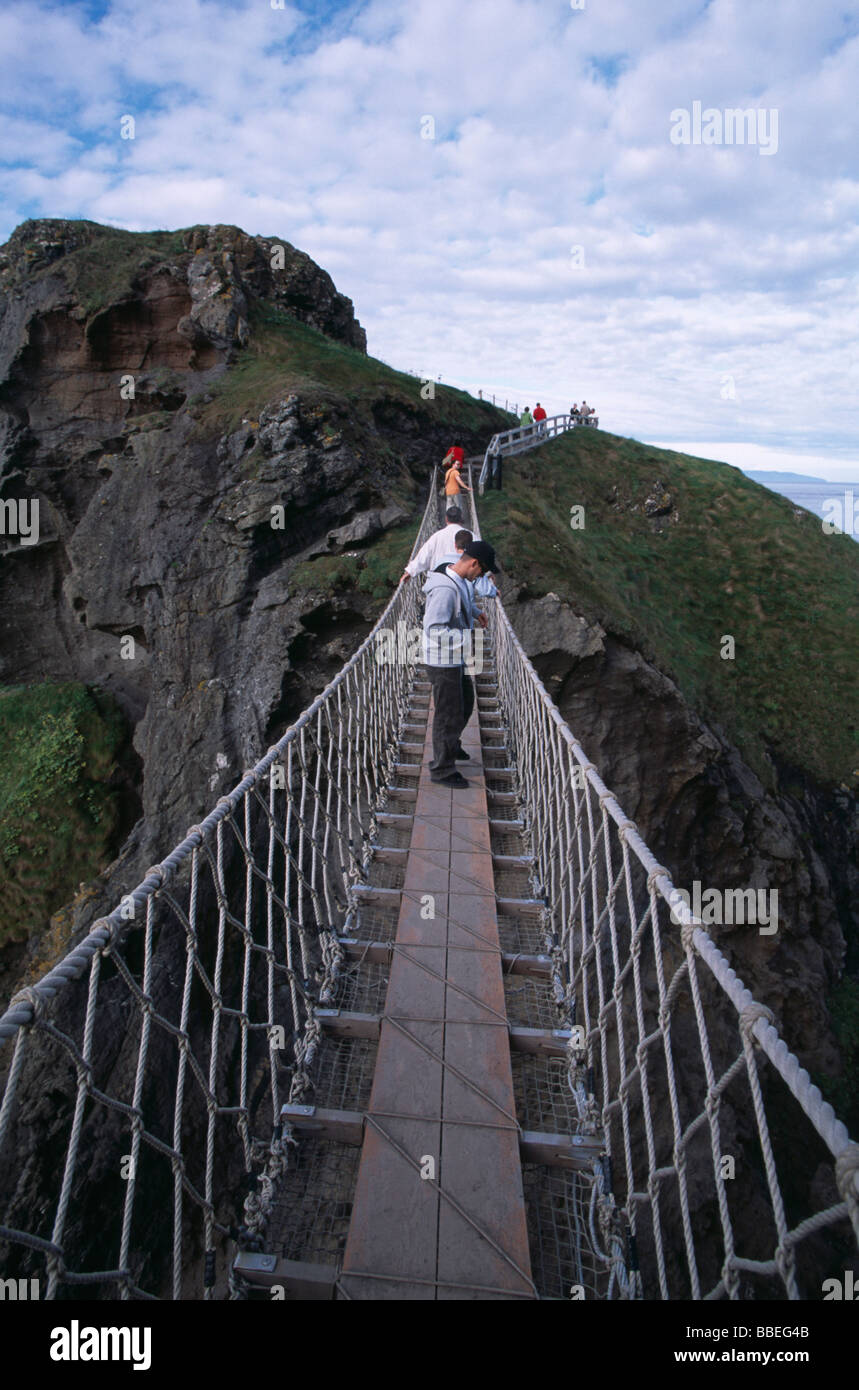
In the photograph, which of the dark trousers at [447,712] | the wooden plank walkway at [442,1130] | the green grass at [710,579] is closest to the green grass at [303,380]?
the green grass at [710,579]

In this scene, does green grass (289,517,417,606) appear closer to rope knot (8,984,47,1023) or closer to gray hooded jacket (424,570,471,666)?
gray hooded jacket (424,570,471,666)

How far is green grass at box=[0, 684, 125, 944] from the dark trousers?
674cm

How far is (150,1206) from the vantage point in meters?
4.48

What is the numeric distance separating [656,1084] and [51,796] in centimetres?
867

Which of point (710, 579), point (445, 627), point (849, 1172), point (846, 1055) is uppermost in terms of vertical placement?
point (710, 579)

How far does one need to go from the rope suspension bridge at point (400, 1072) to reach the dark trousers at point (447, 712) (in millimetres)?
184

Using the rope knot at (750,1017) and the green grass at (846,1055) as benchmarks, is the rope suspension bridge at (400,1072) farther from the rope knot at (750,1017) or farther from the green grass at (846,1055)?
the green grass at (846,1055)

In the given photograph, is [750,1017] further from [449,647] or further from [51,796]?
[51,796]

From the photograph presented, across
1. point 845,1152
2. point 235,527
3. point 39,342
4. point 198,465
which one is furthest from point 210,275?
point 845,1152

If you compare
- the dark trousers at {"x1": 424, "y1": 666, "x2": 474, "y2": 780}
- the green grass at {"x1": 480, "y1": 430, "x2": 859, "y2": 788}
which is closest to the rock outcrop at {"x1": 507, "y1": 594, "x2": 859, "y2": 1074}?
the green grass at {"x1": 480, "y1": 430, "x2": 859, "y2": 788}

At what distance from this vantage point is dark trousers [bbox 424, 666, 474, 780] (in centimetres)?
401

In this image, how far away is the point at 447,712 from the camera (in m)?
4.08

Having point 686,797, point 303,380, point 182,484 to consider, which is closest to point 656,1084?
point 686,797

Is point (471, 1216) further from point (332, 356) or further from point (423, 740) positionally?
point (332, 356)
